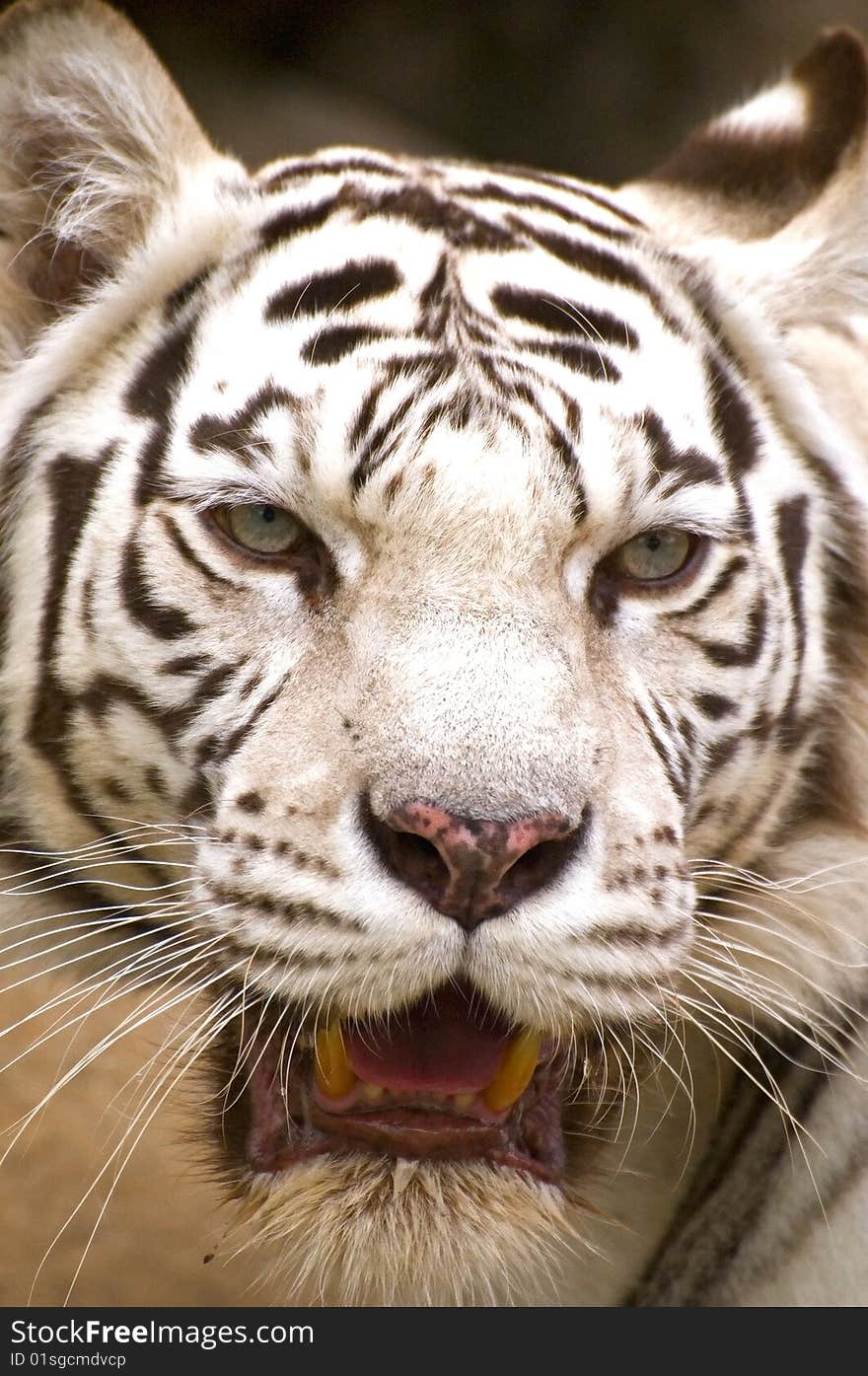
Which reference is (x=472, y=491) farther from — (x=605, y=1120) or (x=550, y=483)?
(x=605, y=1120)

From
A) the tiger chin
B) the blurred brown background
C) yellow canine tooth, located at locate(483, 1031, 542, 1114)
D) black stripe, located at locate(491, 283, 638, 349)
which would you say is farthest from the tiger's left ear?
the blurred brown background

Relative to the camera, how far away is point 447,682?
3.68 feet

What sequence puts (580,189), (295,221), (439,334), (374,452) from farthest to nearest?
(580,189), (295,221), (439,334), (374,452)

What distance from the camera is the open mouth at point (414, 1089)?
1.19 meters

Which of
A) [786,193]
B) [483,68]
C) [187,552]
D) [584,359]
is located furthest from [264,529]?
[483,68]

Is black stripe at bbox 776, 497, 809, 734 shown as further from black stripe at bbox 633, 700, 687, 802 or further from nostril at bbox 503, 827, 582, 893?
nostril at bbox 503, 827, 582, 893

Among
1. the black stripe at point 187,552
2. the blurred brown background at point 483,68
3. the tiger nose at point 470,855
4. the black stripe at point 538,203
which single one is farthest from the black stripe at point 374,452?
the blurred brown background at point 483,68

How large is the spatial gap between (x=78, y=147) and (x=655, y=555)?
615mm

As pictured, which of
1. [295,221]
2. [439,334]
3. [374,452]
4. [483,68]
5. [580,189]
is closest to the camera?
[374,452]

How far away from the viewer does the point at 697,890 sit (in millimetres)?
1361

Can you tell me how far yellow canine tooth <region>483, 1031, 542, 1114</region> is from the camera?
121 cm

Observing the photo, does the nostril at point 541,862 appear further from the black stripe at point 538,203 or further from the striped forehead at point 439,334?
the black stripe at point 538,203

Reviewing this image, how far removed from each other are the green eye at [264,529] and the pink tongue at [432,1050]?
373mm

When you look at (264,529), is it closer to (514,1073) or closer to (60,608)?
(60,608)
